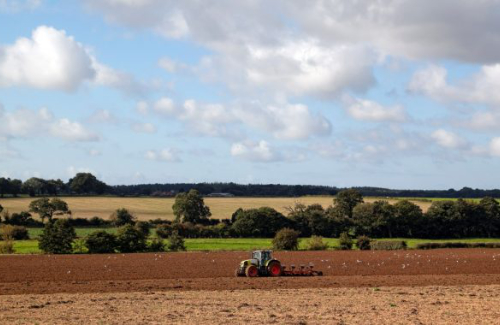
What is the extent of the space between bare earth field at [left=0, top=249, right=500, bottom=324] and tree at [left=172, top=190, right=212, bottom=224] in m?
56.4

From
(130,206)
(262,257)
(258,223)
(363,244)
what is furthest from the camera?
(130,206)

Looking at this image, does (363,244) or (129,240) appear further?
(363,244)

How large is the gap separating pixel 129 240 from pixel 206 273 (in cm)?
2697

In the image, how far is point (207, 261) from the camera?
181ft

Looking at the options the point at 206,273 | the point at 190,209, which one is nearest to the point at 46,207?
the point at 190,209

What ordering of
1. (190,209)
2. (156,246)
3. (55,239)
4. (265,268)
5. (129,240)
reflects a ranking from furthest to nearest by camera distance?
(190,209) → (156,246) → (129,240) → (55,239) → (265,268)

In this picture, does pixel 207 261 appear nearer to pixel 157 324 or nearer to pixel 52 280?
pixel 52 280

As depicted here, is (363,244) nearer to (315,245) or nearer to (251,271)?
(315,245)

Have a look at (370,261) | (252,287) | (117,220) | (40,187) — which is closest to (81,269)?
(252,287)

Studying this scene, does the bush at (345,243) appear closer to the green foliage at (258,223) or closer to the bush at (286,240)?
the bush at (286,240)

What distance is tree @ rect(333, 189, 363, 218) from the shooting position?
378 ft

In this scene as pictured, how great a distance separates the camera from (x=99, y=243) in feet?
223

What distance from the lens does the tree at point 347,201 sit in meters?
115

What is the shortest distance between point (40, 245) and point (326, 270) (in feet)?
108
